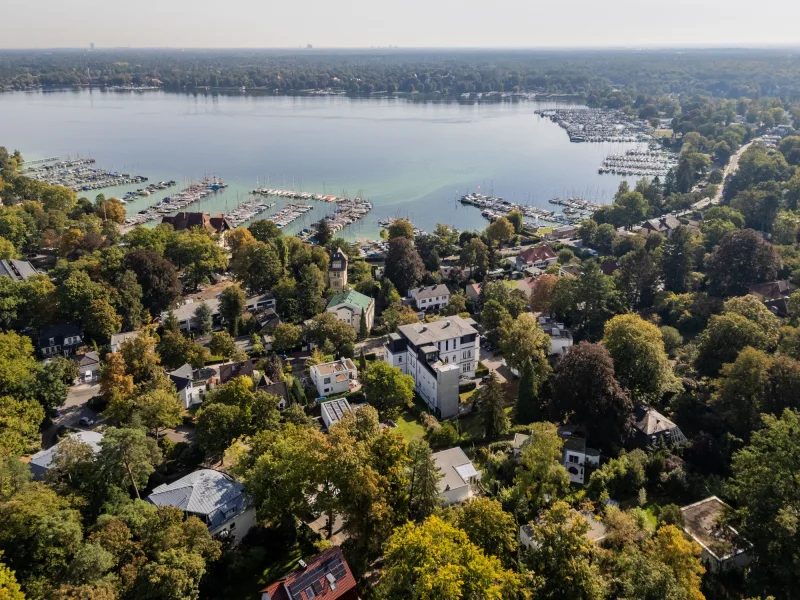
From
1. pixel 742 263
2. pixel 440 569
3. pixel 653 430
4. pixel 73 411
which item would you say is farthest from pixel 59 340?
pixel 742 263

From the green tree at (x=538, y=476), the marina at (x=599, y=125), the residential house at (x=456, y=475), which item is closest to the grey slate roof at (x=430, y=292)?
the residential house at (x=456, y=475)

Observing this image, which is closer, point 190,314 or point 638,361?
point 638,361

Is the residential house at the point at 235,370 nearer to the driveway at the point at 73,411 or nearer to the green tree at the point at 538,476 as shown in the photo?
the driveway at the point at 73,411

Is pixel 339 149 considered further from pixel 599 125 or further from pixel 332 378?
pixel 332 378

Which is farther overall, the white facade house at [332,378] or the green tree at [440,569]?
the white facade house at [332,378]

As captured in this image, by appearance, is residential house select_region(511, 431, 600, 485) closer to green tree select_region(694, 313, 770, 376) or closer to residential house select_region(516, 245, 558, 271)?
green tree select_region(694, 313, 770, 376)

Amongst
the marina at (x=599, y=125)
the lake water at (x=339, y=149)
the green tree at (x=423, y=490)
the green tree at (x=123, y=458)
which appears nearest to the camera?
the green tree at (x=423, y=490)

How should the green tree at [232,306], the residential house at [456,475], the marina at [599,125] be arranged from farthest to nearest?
the marina at [599,125] < the green tree at [232,306] < the residential house at [456,475]
